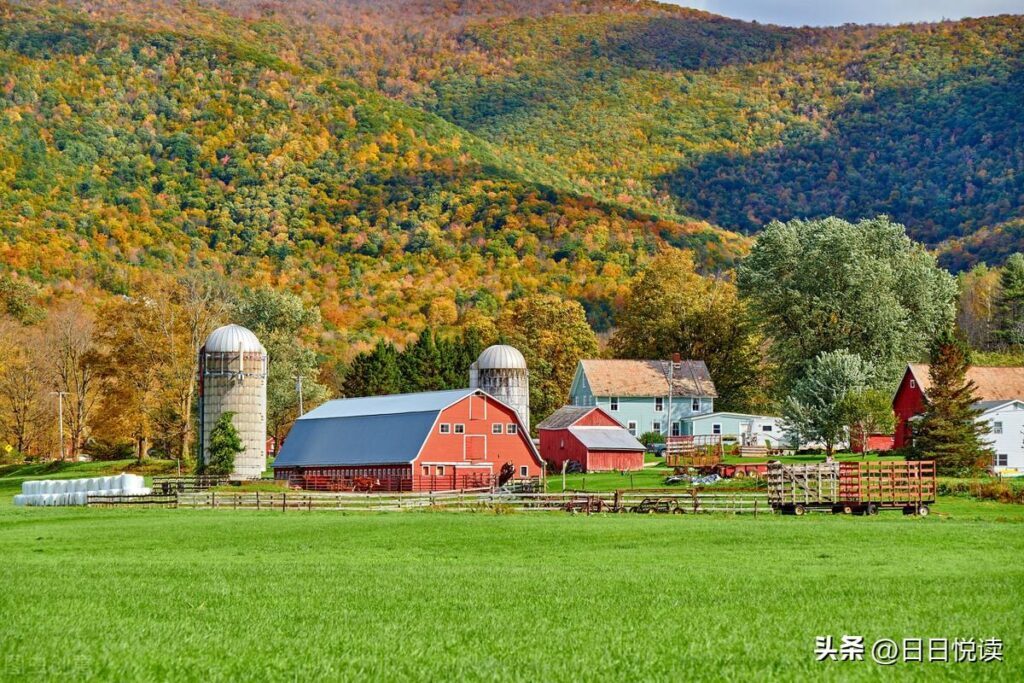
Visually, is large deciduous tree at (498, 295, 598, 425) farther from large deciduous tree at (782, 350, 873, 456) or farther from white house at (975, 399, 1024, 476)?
white house at (975, 399, 1024, 476)

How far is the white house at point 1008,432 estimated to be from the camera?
7594 centimetres

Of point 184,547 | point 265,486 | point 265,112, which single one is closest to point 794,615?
point 184,547

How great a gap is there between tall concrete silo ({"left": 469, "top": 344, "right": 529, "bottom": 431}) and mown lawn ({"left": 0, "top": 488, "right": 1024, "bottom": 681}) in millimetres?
54346

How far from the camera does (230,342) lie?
87812mm

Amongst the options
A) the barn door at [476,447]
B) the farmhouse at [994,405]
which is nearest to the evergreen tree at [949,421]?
the farmhouse at [994,405]

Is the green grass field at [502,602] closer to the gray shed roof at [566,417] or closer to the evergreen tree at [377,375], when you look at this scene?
the gray shed roof at [566,417]

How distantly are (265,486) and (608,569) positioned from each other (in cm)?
5358

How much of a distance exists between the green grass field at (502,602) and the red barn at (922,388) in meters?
42.2

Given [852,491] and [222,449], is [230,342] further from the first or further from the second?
[852,491]

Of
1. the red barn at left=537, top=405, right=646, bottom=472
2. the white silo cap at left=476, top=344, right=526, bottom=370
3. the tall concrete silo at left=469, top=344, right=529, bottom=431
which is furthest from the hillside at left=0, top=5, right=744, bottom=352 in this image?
the red barn at left=537, top=405, right=646, bottom=472

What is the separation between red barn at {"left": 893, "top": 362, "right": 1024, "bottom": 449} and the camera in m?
→ 81.3

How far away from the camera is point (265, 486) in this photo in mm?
78875

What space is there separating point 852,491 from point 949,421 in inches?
613

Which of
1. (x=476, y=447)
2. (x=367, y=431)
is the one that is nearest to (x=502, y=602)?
(x=476, y=447)
